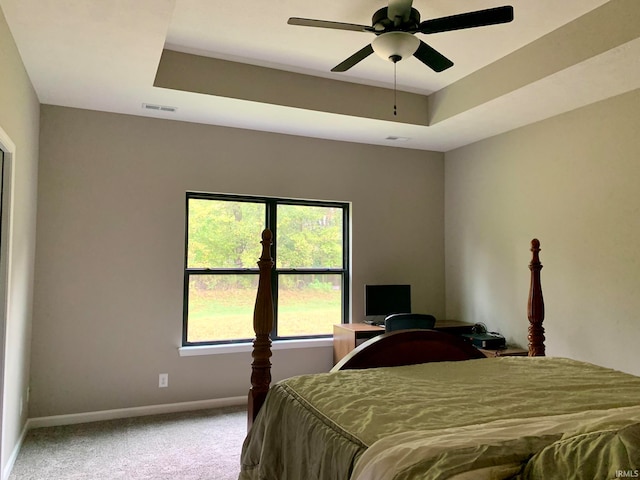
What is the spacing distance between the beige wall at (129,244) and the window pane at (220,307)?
0.18m

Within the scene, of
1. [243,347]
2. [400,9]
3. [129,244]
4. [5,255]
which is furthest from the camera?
[243,347]

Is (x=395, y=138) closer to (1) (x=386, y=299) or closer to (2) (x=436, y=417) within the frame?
(1) (x=386, y=299)

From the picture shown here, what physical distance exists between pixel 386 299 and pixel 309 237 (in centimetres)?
101

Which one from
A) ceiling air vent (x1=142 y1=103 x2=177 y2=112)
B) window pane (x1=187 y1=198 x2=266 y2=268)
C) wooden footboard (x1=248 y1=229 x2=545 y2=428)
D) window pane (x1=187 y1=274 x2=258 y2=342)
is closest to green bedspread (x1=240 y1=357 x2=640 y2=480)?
wooden footboard (x1=248 y1=229 x2=545 y2=428)

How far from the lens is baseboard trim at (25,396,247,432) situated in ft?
11.8

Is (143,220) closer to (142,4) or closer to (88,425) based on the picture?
(88,425)

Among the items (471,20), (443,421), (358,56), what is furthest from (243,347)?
(471,20)

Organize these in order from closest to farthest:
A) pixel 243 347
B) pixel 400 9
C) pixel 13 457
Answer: pixel 400 9
pixel 13 457
pixel 243 347

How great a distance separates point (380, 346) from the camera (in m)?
2.42

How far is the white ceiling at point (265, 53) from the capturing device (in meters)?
2.48

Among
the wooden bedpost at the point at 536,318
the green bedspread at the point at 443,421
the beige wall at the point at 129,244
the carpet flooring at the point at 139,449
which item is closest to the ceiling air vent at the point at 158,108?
the beige wall at the point at 129,244

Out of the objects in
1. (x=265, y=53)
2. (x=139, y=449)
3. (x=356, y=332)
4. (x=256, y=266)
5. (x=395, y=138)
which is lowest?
(x=139, y=449)

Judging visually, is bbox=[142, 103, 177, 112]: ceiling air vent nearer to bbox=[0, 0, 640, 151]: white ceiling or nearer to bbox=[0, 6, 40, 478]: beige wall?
bbox=[0, 0, 640, 151]: white ceiling

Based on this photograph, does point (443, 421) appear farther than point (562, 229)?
No
